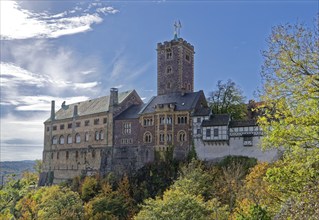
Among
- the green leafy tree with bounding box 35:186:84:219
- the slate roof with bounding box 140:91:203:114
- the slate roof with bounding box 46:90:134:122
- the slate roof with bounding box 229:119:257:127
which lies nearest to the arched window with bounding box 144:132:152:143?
the slate roof with bounding box 140:91:203:114

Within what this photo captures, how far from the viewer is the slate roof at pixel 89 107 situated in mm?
63406

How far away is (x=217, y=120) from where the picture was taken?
4775 centimetres

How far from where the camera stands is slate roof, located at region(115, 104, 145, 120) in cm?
5772

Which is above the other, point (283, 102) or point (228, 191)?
point (283, 102)

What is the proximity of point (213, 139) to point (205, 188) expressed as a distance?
10.1 meters

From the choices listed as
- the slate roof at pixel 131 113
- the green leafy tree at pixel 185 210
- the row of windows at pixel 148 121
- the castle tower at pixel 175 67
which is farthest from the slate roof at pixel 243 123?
the green leafy tree at pixel 185 210

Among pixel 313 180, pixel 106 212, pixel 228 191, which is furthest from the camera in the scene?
pixel 106 212

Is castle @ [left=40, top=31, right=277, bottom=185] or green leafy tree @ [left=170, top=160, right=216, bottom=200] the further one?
castle @ [left=40, top=31, right=277, bottom=185]

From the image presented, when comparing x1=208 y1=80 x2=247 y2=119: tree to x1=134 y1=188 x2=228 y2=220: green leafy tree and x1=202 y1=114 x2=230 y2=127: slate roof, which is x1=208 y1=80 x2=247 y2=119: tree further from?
x1=134 y1=188 x2=228 y2=220: green leafy tree

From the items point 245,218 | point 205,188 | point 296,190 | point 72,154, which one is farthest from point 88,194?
point 296,190

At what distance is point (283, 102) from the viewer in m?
12.6

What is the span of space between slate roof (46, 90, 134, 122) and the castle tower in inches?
310

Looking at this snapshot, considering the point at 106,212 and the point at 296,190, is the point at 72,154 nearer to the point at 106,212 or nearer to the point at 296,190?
the point at 106,212

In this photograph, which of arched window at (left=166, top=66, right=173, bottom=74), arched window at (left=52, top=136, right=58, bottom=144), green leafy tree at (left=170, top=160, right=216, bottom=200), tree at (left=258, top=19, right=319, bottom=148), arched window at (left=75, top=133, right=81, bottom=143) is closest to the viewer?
tree at (left=258, top=19, right=319, bottom=148)
